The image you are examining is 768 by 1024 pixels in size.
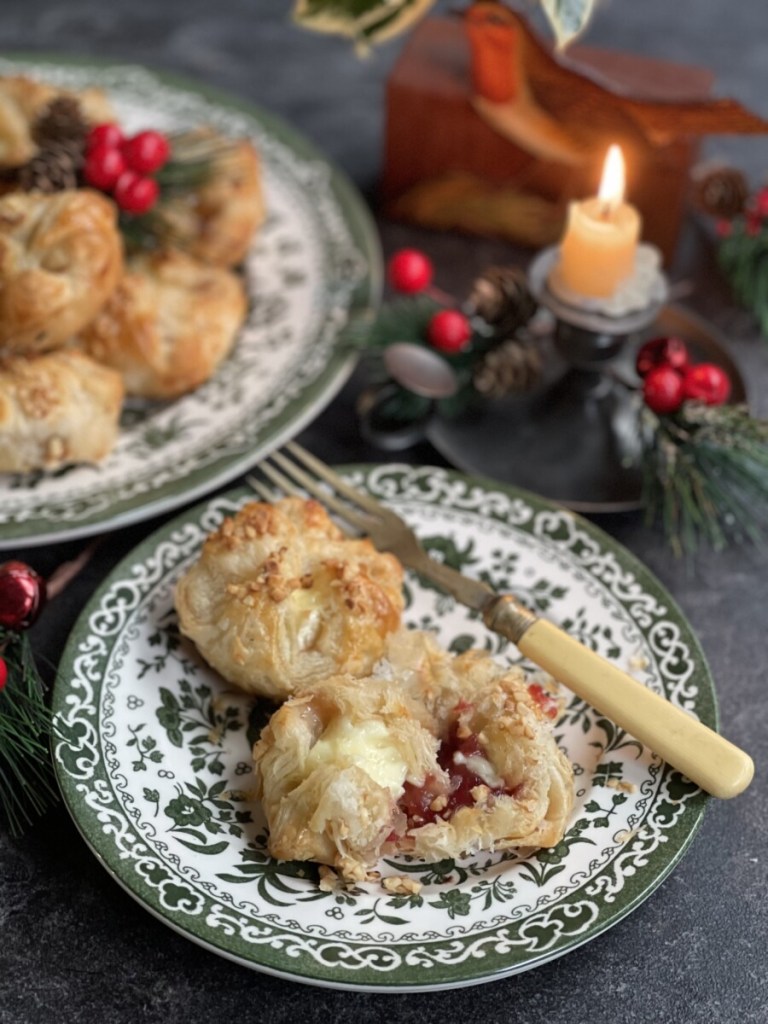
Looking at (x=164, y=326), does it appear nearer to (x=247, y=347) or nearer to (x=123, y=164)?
(x=247, y=347)

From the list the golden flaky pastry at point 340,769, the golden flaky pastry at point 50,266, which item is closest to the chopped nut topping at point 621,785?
the golden flaky pastry at point 340,769

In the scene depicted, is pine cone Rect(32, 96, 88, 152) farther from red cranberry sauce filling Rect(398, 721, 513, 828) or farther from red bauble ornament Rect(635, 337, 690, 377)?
red cranberry sauce filling Rect(398, 721, 513, 828)

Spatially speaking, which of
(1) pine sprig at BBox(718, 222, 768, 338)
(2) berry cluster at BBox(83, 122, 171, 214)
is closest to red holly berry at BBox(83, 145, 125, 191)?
(2) berry cluster at BBox(83, 122, 171, 214)

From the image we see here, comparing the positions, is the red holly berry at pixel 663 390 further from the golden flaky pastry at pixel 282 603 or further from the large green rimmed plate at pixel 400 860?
the golden flaky pastry at pixel 282 603

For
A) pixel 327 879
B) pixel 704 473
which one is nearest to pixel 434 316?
pixel 704 473

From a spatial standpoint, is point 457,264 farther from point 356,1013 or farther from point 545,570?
point 356,1013
